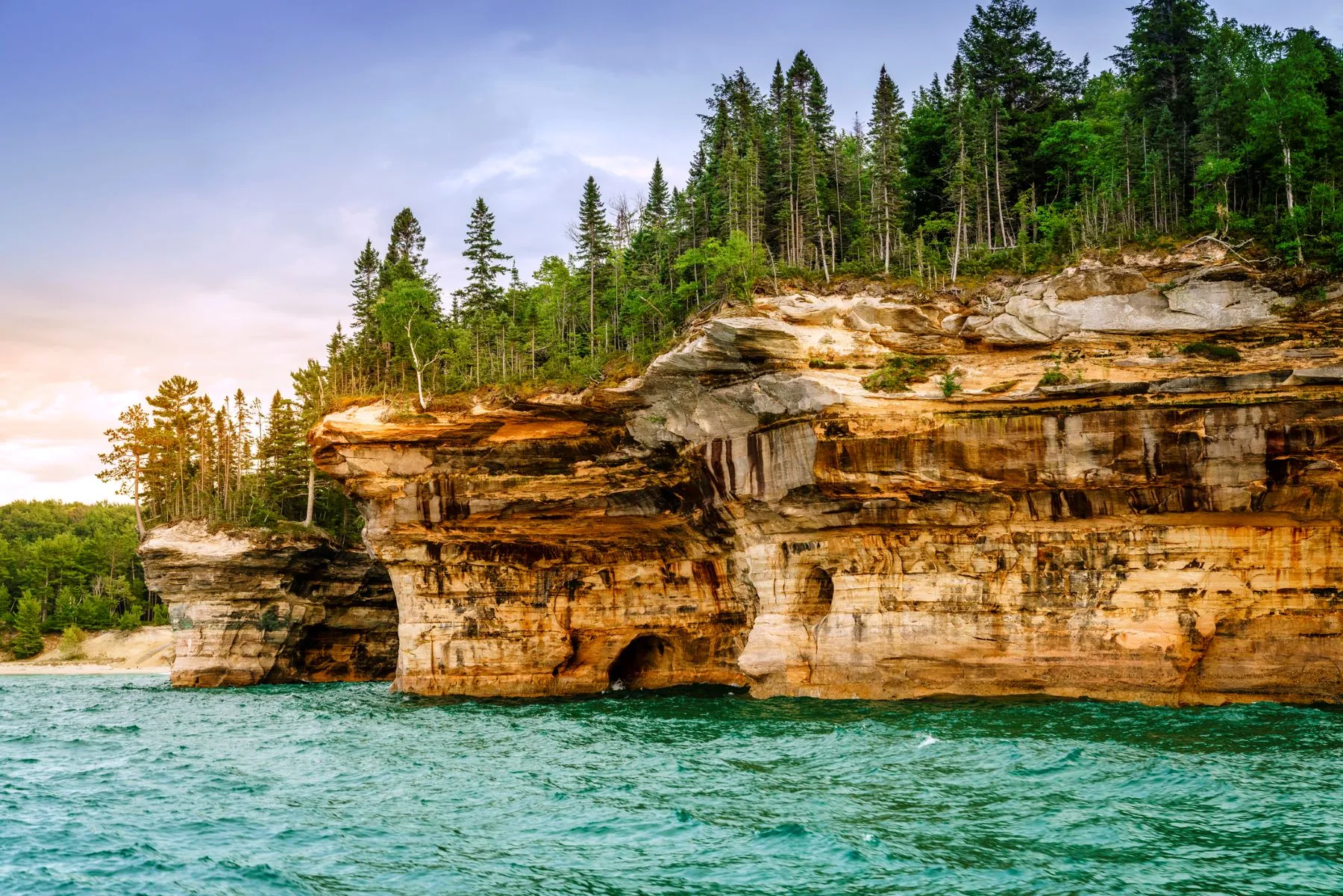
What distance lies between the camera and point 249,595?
44.3 metres

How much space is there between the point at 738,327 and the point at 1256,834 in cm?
1780

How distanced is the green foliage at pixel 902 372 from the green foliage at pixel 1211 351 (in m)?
6.07

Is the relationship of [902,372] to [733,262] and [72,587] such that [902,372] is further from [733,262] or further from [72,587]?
[72,587]

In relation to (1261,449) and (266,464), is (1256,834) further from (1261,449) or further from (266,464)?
(266,464)

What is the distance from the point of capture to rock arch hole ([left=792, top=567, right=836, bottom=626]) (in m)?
27.5

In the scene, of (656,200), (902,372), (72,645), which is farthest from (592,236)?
(72,645)

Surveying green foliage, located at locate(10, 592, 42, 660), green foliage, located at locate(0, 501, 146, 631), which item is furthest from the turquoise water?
green foliage, located at locate(0, 501, 146, 631)

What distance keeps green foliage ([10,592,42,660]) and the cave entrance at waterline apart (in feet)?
192

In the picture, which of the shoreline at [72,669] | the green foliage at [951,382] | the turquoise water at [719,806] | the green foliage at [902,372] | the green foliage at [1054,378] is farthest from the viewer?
the shoreline at [72,669]

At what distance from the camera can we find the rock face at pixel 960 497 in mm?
22438

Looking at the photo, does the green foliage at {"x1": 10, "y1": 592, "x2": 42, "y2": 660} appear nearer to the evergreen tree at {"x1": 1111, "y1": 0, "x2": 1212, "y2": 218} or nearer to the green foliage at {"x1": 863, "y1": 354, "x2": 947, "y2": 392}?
the green foliage at {"x1": 863, "y1": 354, "x2": 947, "y2": 392}

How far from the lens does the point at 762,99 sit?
59.8 m

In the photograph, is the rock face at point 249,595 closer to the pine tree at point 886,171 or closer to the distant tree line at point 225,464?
the distant tree line at point 225,464

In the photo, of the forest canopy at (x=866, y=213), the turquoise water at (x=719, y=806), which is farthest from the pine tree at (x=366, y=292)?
the turquoise water at (x=719, y=806)
